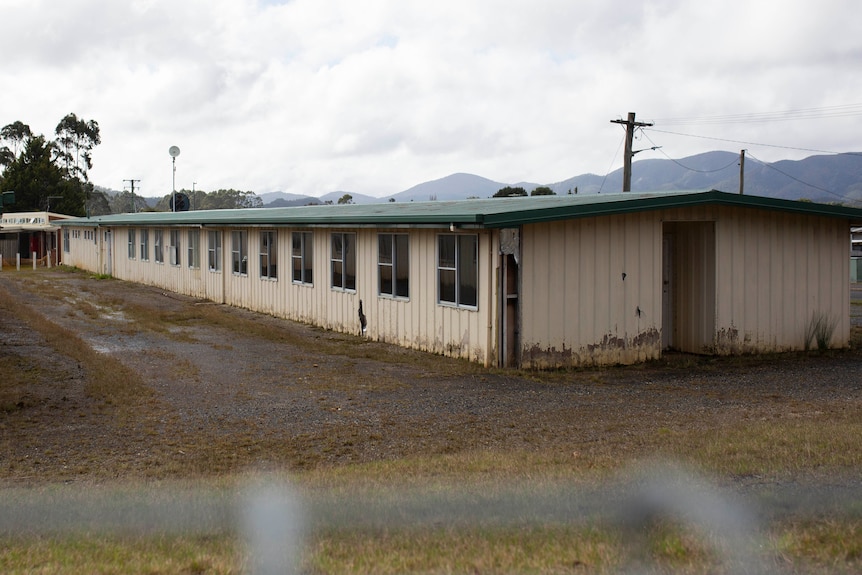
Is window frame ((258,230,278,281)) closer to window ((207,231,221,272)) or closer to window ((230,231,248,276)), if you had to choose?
window ((230,231,248,276))

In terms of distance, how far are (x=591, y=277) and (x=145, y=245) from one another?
23279 millimetres

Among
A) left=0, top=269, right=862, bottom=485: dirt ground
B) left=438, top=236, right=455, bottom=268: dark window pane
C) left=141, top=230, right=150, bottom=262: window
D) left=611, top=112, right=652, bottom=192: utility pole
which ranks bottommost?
left=0, top=269, right=862, bottom=485: dirt ground

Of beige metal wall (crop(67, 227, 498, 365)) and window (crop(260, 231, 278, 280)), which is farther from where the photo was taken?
window (crop(260, 231, 278, 280))

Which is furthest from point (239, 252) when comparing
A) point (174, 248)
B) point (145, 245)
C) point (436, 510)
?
point (436, 510)

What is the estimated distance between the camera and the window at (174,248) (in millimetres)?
29223

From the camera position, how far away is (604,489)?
6.32 meters

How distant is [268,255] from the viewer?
22.1 metres

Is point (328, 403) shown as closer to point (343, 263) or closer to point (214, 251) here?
point (343, 263)

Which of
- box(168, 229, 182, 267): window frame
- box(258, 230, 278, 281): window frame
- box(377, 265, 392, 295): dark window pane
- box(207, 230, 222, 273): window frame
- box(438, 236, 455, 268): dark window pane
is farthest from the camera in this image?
box(168, 229, 182, 267): window frame

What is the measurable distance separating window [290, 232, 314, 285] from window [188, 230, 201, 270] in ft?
24.7

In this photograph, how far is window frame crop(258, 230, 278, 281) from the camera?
21719mm

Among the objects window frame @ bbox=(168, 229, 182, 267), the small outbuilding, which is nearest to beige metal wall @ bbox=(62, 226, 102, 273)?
the small outbuilding

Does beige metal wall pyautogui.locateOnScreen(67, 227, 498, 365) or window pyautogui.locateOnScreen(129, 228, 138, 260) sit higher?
window pyautogui.locateOnScreen(129, 228, 138, 260)

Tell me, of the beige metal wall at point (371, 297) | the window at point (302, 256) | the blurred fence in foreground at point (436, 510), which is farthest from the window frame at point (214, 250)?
the blurred fence in foreground at point (436, 510)
